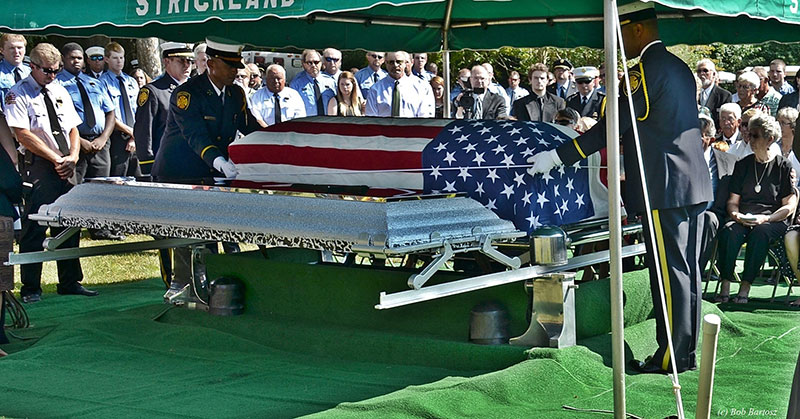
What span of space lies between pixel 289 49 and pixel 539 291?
148 inches

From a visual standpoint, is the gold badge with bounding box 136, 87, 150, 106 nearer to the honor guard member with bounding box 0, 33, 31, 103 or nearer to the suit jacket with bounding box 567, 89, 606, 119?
the honor guard member with bounding box 0, 33, 31, 103

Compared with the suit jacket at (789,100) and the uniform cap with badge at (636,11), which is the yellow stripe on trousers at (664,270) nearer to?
the uniform cap with badge at (636,11)

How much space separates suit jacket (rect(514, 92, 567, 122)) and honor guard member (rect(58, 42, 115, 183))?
4303mm

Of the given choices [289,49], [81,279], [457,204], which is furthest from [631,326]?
[81,279]

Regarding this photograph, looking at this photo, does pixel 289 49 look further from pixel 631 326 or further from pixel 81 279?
pixel 631 326

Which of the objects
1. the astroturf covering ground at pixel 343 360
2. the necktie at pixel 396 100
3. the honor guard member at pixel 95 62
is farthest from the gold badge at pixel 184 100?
the honor guard member at pixel 95 62

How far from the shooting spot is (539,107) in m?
11.4

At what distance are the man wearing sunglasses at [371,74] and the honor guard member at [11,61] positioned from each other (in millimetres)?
3585

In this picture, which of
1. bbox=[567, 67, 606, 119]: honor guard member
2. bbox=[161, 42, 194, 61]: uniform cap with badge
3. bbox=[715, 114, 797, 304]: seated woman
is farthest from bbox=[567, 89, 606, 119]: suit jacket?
bbox=[161, 42, 194, 61]: uniform cap with badge

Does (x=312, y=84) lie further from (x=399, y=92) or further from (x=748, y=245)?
(x=748, y=245)

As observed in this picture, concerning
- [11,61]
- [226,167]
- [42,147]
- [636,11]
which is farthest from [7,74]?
[636,11]

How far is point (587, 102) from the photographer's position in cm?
1119

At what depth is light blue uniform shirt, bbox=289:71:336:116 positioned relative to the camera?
1020 centimetres

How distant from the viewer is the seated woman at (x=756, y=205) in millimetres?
7559
